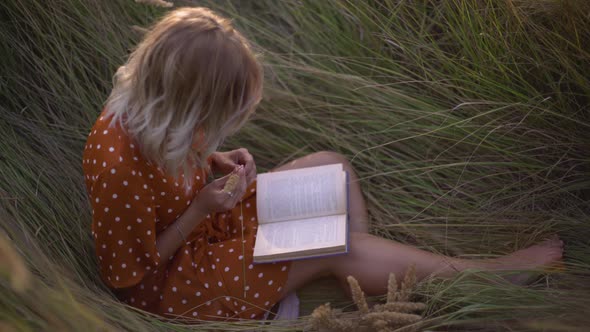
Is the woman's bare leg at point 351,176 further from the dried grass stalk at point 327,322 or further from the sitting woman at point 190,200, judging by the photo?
the dried grass stalk at point 327,322

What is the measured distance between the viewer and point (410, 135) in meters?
2.54

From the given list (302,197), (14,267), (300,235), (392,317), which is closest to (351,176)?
(302,197)

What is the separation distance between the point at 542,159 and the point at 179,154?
1264 mm

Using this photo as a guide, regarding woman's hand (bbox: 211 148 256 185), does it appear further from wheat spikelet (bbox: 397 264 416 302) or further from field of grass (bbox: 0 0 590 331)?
wheat spikelet (bbox: 397 264 416 302)

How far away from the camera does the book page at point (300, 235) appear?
2.09 metres

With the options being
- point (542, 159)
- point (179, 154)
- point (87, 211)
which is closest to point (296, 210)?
point (179, 154)

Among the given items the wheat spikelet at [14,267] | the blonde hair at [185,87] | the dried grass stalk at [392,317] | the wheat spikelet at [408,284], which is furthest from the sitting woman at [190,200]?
the wheat spikelet at [14,267]

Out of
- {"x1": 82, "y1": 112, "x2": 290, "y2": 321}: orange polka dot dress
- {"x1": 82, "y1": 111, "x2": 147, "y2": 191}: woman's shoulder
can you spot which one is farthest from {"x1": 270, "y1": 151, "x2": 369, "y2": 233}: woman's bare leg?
{"x1": 82, "y1": 111, "x2": 147, "y2": 191}: woman's shoulder

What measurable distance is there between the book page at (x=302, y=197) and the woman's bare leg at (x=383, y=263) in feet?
0.49

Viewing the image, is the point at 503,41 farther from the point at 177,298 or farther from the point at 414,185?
the point at 177,298

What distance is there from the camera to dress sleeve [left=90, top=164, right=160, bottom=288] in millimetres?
1869

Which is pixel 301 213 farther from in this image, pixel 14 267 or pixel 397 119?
pixel 14 267

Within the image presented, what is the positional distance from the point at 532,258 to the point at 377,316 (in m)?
0.64

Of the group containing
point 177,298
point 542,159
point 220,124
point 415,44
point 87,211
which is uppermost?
point 415,44
